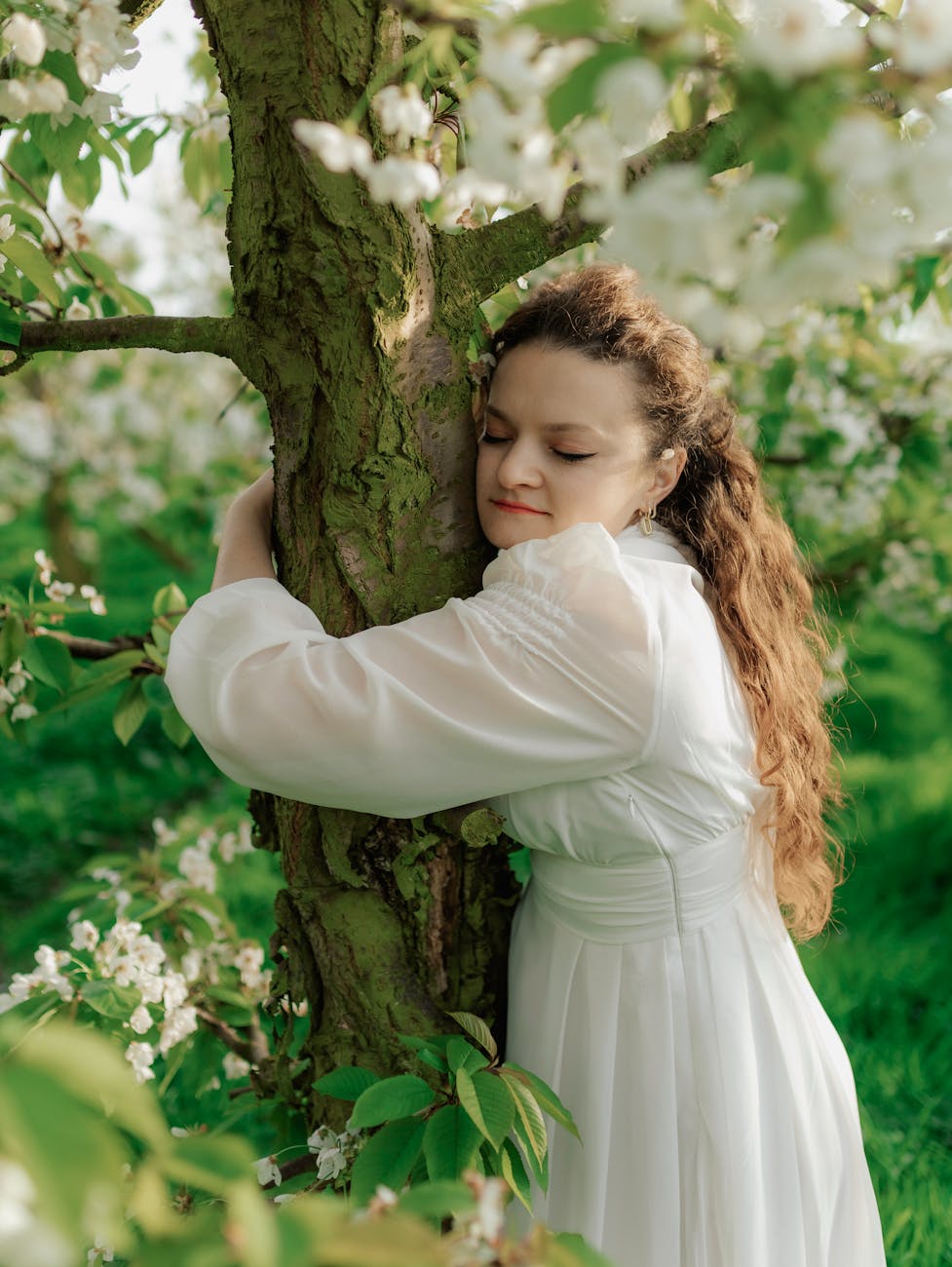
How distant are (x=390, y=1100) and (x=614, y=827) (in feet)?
1.42

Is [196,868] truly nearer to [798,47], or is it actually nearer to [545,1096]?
[545,1096]

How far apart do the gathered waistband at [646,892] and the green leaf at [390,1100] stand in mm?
367

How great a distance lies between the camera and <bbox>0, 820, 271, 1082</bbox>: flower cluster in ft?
5.27

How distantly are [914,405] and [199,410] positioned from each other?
5.28 metres

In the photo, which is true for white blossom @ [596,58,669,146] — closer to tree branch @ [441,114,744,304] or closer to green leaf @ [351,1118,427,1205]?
tree branch @ [441,114,744,304]

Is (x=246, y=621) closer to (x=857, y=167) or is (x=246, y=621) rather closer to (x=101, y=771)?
(x=857, y=167)

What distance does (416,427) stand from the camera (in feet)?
4.91

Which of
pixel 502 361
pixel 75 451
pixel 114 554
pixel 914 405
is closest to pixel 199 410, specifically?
pixel 75 451

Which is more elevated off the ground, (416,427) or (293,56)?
(293,56)

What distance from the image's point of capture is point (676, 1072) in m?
1.52

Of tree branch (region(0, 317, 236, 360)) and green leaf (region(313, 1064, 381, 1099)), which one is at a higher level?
tree branch (region(0, 317, 236, 360))

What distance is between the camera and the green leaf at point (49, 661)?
1.84 metres

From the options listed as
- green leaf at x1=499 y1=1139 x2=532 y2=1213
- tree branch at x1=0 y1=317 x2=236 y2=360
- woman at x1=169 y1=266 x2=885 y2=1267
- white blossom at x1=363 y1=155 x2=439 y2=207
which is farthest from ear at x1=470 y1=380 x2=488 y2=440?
green leaf at x1=499 y1=1139 x2=532 y2=1213

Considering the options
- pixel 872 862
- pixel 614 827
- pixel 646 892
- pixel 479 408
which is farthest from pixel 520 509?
pixel 872 862
